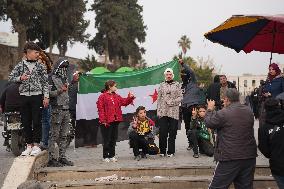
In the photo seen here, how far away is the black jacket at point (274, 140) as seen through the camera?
5559mm

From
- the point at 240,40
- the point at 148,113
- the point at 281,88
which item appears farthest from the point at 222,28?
the point at 148,113

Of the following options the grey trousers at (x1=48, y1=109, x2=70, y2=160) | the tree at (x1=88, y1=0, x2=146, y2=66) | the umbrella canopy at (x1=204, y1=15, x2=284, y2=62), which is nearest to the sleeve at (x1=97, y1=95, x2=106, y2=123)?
the grey trousers at (x1=48, y1=109, x2=70, y2=160)

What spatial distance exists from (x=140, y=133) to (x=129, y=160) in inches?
24.9

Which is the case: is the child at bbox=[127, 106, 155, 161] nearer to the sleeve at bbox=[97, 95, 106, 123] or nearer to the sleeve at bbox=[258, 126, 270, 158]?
the sleeve at bbox=[97, 95, 106, 123]

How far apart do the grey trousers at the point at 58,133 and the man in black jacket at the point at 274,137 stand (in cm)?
420

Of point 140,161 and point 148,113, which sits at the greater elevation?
point 148,113

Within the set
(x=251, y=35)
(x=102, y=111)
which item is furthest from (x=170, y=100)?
(x=251, y=35)

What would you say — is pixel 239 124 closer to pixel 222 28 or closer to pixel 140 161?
pixel 222 28

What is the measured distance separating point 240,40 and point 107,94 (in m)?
2.89

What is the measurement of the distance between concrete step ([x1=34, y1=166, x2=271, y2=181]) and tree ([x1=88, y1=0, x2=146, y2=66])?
2131 inches

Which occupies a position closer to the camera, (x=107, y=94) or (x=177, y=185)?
(x=177, y=185)

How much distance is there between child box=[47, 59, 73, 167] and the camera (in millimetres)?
8703

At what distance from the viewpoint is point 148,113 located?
12.2 m

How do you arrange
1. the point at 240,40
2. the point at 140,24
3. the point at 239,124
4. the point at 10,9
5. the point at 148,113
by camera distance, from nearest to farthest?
the point at 239,124
the point at 240,40
the point at 148,113
the point at 10,9
the point at 140,24
